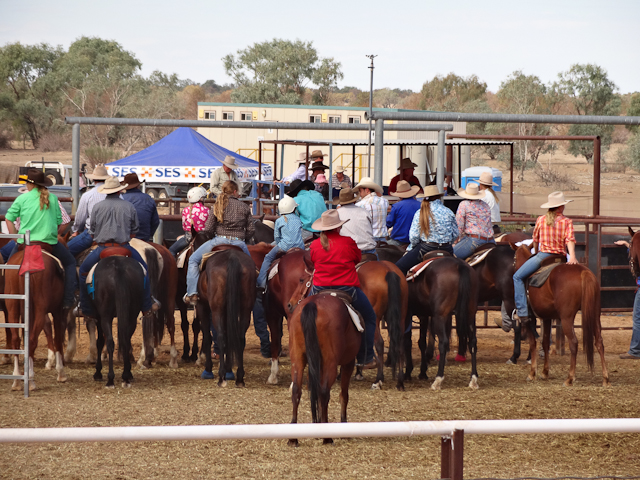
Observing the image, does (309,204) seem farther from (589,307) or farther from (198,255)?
(589,307)

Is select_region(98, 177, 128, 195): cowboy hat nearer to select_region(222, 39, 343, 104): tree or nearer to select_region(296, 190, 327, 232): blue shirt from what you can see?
select_region(296, 190, 327, 232): blue shirt

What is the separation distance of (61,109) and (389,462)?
58.9 m

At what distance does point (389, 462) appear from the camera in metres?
5.82

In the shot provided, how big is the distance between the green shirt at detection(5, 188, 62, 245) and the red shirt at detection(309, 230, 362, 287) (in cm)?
343

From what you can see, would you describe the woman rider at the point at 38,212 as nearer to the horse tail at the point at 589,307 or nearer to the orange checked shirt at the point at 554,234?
the orange checked shirt at the point at 554,234

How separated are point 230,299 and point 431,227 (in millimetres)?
2500

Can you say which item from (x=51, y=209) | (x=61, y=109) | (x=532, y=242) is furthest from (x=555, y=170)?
(x=51, y=209)

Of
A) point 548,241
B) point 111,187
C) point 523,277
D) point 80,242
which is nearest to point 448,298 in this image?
point 523,277

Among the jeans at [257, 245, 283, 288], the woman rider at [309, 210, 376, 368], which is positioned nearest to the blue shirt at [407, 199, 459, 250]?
the jeans at [257, 245, 283, 288]

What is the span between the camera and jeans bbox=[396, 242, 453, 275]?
30.1ft

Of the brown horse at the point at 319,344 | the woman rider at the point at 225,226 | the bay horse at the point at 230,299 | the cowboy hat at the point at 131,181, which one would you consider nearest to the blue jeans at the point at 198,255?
the woman rider at the point at 225,226

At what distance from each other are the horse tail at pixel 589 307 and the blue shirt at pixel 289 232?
321 centimetres

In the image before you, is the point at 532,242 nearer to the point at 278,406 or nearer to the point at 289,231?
the point at 289,231

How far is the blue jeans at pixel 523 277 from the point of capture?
9070 mm
